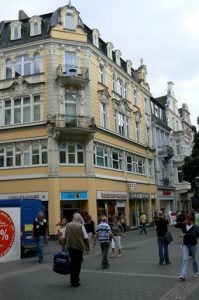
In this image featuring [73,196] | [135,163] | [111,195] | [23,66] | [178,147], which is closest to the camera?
[73,196]

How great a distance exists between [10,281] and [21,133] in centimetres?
2023

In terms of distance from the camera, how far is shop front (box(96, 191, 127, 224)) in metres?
31.4

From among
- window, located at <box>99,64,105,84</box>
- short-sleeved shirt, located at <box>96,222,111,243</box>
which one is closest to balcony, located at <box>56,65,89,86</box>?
window, located at <box>99,64,105,84</box>

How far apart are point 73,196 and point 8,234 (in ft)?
51.0

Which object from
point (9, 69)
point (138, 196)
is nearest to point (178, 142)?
point (138, 196)

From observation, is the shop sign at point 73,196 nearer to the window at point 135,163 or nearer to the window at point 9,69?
the window at point 135,163

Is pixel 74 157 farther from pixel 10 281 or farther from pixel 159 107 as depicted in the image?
pixel 159 107

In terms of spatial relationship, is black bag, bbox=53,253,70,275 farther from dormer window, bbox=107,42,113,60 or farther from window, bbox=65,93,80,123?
dormer window, bbox=107,42,113,60

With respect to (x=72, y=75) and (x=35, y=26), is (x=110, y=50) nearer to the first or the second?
(x=35, y=26)

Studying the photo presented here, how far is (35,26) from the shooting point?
32.2m

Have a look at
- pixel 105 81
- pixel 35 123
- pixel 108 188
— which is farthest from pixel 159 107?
pixel 35 123

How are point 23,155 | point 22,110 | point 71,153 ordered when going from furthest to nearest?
1. point 22,110
2. point 23,155
3. point 71,153

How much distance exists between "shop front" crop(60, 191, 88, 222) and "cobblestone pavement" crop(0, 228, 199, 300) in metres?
14.0

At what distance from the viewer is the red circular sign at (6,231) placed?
13844mm
